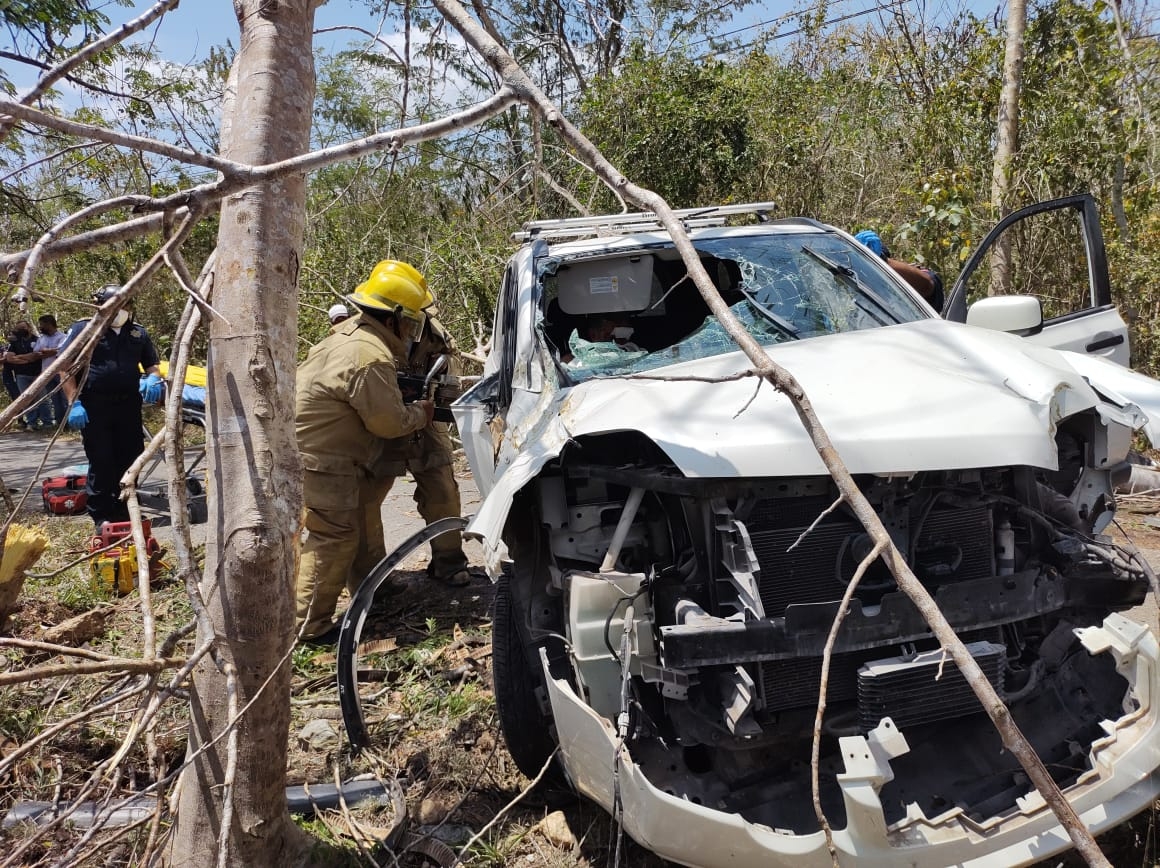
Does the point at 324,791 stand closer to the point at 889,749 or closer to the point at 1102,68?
the point at 889,749

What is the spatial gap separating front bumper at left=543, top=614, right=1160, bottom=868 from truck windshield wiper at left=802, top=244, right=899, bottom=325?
1603 mm

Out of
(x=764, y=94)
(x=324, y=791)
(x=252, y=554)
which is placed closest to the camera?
(x=252, y=554)

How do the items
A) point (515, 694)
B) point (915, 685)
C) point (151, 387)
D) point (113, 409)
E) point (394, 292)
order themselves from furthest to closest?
point (151, 387) → point (113, 409) → point (394, 292) → point (515, 694) → point (915, 685)

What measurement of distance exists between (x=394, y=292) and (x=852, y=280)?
246cm

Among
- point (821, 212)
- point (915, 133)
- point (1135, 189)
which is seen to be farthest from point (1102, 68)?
point (821, 212)

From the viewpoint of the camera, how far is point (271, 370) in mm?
2139

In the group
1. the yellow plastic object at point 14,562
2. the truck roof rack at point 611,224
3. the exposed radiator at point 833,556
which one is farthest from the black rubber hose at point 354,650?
the yellow plastic object at point 14,562

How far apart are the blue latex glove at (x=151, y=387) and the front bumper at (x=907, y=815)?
559cm

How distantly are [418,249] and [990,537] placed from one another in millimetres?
8222

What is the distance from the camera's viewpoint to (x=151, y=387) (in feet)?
21.7

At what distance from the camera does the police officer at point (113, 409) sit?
6355 millimetres

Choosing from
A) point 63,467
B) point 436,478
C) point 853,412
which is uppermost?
point 853,412

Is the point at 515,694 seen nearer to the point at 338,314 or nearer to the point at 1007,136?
the point at 338,314

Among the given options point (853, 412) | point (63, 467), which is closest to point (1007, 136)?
point (853, 412)
